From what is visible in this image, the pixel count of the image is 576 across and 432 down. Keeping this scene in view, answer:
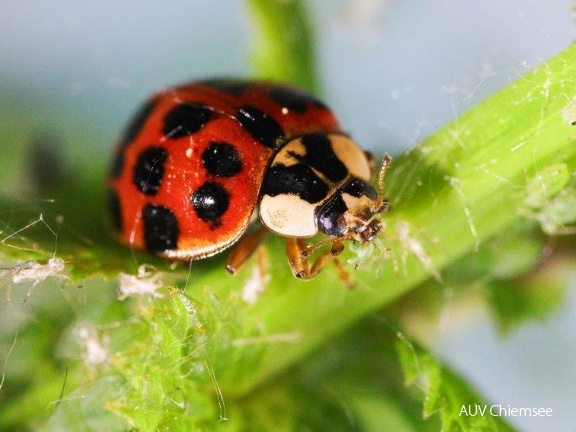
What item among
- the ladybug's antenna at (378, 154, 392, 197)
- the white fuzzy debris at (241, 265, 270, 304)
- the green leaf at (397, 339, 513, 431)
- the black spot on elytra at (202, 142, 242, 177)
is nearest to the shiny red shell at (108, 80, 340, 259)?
the black spot on elytra at (202, 142, 242, 177)

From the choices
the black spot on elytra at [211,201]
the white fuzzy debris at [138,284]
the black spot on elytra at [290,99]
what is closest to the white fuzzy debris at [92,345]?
the white fuzzy debris at [138,284]

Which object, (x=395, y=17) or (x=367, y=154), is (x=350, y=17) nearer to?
(x=395, y=17)

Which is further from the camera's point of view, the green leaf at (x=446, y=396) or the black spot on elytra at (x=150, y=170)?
the black spot on elytra at (x=150, y=170)

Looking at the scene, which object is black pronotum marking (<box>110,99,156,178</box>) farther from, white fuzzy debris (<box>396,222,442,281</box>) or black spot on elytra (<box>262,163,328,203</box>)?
white fuzzy debris (<box>396,222,442,281</box>)

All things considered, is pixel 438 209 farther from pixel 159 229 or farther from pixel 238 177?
pixel 159 229

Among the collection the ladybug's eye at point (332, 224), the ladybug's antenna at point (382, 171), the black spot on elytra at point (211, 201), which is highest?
→ the ladybug's antenna at point (382, 171)

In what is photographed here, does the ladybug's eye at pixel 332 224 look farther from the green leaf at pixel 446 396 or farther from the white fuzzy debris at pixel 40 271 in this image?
the white fuzzy debris at pixel 40 271

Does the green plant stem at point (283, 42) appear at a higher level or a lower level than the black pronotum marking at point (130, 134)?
higher
